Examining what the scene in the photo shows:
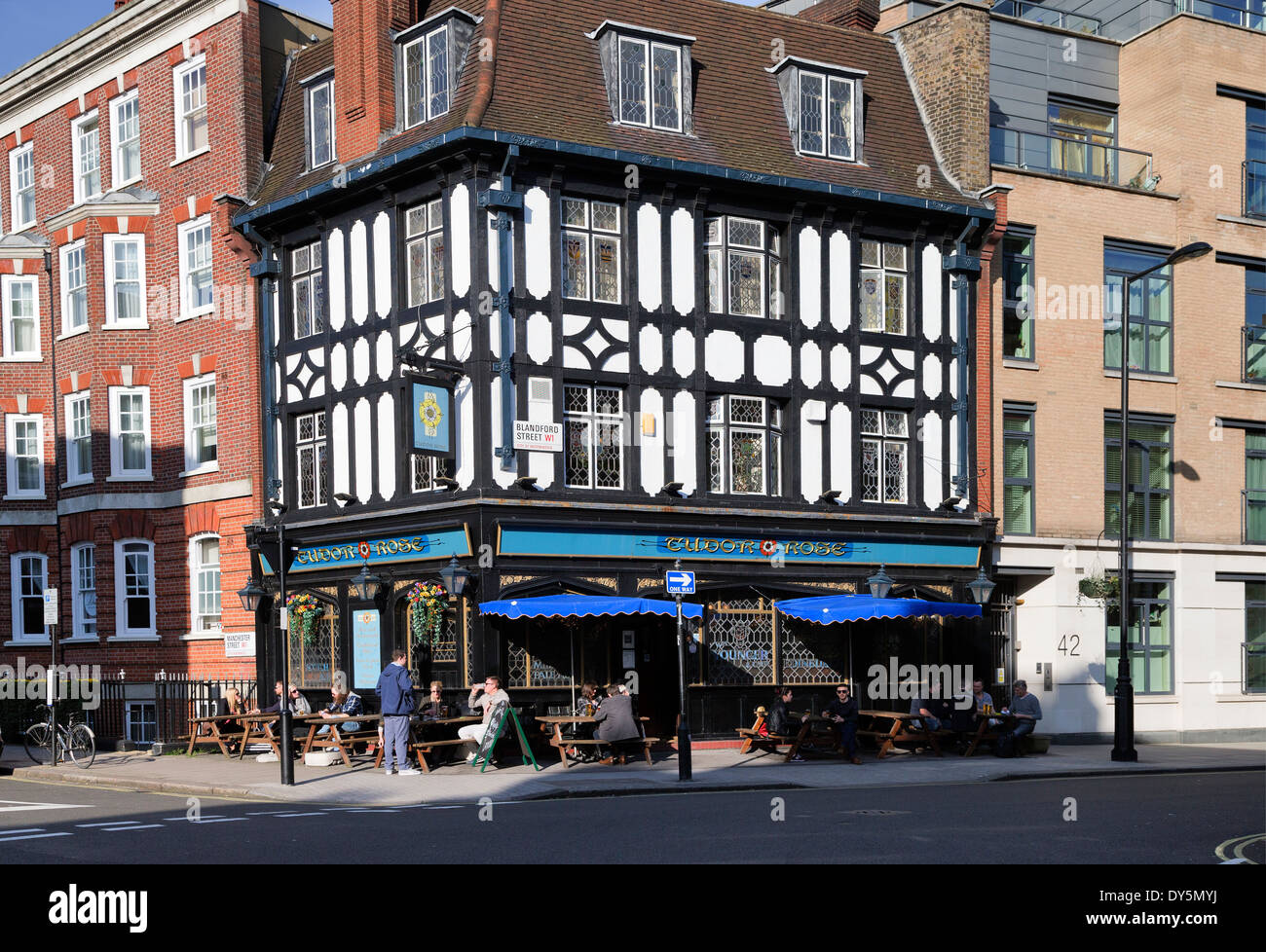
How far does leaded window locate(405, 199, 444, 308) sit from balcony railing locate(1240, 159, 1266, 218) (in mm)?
18247

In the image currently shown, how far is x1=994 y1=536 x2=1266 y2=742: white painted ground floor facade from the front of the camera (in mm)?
29797

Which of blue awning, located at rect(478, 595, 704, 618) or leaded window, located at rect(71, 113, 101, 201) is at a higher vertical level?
leaded window, located at rect(71, 113, 101, 201)

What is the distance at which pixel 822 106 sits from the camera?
92.1ft

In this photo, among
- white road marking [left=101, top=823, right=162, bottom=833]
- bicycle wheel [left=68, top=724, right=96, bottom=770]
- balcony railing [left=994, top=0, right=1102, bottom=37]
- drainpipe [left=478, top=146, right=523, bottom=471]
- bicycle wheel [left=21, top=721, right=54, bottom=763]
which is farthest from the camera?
balcony railing [left=994, top=0, right=1102, bottom=37]

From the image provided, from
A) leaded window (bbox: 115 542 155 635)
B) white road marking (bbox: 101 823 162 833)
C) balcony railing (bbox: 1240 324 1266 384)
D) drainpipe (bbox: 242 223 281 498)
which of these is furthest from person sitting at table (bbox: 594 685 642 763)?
balcony railing (bbox: 1240 324 1266 384)

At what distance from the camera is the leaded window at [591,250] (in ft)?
82.2

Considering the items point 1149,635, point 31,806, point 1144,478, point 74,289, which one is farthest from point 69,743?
point 1144,478

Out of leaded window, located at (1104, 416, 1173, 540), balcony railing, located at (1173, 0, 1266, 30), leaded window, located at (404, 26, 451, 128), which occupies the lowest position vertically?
leaded window, located at (1104, 416, 1173, 540)

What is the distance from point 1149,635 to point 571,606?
1446cm

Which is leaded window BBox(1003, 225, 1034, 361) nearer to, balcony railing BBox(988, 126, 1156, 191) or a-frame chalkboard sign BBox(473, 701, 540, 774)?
balcony railing BBox(988, 126, 1156, 191)

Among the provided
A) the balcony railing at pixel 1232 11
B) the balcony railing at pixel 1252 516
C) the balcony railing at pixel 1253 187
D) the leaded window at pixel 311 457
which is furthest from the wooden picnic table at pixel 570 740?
the balcony railing at pixel 1232 11

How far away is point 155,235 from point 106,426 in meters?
4.09

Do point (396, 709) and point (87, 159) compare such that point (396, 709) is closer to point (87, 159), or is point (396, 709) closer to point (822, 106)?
point (822, 106)

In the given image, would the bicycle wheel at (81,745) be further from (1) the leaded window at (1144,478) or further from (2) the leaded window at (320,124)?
(1) the leaded window at (1144,478)
